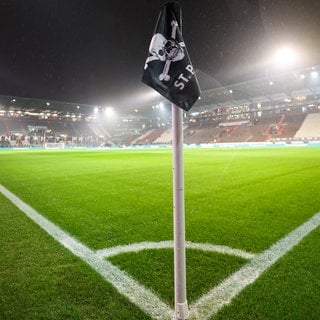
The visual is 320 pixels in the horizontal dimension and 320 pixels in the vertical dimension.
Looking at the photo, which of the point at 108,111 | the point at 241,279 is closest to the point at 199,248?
the point at 241,279

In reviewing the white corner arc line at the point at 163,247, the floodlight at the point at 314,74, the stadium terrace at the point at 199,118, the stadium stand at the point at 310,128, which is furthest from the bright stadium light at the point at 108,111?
the white corner arc line at the point at 163,247

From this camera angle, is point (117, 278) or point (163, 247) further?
point (163, 247)

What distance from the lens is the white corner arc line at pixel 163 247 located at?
3.13m

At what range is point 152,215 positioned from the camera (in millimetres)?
4785

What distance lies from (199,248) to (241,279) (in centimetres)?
79

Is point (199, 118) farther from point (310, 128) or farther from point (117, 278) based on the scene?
point (117, 278)

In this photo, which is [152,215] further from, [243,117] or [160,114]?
[160,114]

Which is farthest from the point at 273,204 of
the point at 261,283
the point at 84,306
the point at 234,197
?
the point at 84,306

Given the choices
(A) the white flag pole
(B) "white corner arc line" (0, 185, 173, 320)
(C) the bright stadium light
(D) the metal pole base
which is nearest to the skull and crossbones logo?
(A) the white flag pole

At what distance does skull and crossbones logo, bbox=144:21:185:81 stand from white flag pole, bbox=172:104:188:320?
26 cm

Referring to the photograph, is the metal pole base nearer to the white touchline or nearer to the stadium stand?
the white touchline

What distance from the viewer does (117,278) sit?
261 centimetres

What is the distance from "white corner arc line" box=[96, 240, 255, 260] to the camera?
3.13 metres

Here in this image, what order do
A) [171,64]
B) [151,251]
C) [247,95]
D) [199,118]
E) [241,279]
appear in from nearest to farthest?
[171,64]
[241,279]
[151,251]
[247,95]
[199,118]
